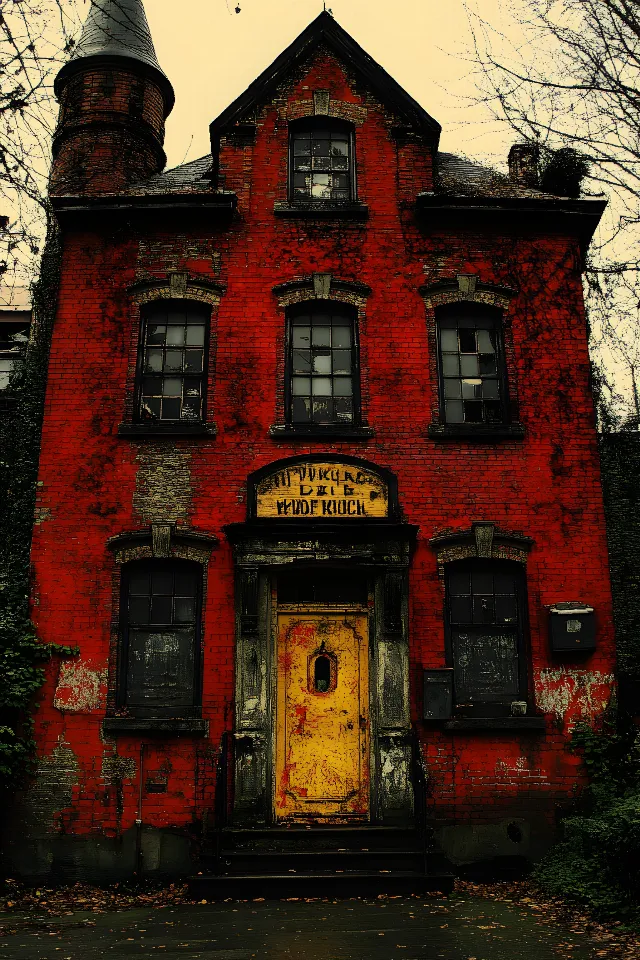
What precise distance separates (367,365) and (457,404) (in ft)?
4.23

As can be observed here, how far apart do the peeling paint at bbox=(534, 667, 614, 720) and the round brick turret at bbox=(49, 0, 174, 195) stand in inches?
366

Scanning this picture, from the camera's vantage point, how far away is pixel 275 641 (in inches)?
393

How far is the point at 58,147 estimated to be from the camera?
13.4m

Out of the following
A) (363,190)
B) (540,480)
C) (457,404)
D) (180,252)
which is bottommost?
(540,480)

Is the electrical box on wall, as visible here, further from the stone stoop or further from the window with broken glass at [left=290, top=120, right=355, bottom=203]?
the window with broken glass at [left=290, top=120, right=355, bottom=203]

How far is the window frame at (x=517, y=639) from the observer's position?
9.84m

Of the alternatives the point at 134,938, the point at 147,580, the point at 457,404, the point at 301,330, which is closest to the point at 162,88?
the point at 301,330

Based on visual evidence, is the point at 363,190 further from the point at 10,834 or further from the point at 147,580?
the point at 10,834

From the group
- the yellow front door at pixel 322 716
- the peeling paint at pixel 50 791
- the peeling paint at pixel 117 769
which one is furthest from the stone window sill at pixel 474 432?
the peeling paint at pixel 50 791

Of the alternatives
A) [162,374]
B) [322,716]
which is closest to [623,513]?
[322,716]

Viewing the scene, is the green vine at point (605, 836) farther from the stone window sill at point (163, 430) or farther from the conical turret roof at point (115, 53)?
the conical turret roof at point (115, 53)

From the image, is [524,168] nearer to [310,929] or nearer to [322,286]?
[322,286]

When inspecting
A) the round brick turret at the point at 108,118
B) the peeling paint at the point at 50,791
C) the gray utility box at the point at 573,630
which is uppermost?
the round brick turret at the point at 108,118

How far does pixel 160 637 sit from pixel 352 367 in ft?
13.9
